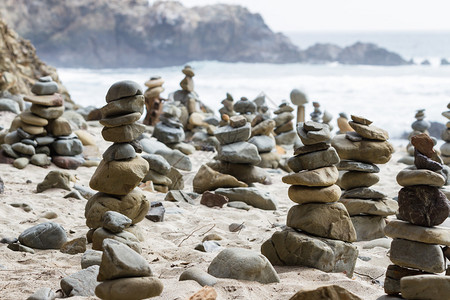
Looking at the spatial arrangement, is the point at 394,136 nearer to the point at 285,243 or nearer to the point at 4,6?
the point at 285,243

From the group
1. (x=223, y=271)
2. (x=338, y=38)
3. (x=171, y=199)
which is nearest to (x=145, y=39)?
(x=338, y=38)

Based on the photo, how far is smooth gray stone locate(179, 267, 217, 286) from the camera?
8.92 ft

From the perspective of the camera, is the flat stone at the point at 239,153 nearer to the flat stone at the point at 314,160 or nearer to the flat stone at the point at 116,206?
the flat stone at the point at 116,206

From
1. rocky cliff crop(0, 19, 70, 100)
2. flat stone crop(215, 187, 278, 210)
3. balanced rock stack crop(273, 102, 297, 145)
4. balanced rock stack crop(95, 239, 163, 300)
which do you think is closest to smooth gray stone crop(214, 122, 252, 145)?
flat stone crop(215, 187, 278, 210)

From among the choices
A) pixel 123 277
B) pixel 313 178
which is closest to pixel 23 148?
pixel 313 178

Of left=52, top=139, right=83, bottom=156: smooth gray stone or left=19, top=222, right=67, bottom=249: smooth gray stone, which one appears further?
left=52, top=139, right=83, bottom=156: smooth gray stone

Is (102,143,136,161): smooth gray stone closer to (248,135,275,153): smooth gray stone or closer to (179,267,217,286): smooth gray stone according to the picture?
(179,267,217,286): smooth gray stone

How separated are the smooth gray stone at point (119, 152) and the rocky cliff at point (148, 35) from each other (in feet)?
105

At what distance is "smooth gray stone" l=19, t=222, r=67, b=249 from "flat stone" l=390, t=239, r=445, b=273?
208cm

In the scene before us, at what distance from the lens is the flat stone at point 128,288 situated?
2275 mm

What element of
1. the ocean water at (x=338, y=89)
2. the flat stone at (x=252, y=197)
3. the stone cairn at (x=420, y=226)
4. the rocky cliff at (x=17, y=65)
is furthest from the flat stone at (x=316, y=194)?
the ocean water at (x=338, y=89)

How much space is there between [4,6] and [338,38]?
3267cm

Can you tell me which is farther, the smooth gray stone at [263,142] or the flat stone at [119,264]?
the smooth gray stone at [263,142]

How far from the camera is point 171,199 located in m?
5.22
